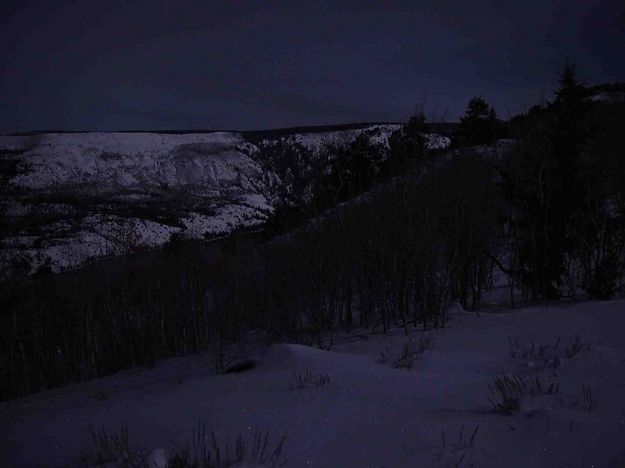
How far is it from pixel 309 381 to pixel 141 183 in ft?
582

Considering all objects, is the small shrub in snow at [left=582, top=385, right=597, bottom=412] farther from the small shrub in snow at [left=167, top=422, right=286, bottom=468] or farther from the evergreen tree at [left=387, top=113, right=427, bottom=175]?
the evergreen tree at [left=387, top=113, right=427, bottom=175]

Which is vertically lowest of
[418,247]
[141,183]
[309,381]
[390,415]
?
[309,381]

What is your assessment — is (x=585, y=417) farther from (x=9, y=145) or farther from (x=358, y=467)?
(x=9, y=145)

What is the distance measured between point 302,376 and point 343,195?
110ft

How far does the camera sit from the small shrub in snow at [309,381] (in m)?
5.39

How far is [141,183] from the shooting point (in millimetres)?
166125

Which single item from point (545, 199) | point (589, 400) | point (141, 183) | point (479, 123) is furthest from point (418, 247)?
point (141, 183)

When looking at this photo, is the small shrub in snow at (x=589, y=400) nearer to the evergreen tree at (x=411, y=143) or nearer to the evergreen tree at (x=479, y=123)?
the evergreen tree at (x=411, y=143)

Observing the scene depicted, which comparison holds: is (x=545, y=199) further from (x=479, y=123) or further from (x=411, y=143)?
(x=479, y=123)

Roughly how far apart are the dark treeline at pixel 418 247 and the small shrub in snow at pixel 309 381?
629 centimetres

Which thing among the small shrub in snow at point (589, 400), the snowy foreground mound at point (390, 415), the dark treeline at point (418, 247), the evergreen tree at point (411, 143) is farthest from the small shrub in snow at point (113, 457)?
the evergreen tree at point (411, 143)

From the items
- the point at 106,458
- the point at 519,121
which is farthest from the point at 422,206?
the point at 106,458

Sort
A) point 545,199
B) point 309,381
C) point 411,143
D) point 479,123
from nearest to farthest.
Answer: point 309,381 < point 411,143 < point 545,199 < point 479,123

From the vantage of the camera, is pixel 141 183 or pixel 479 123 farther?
pixel 141 183
